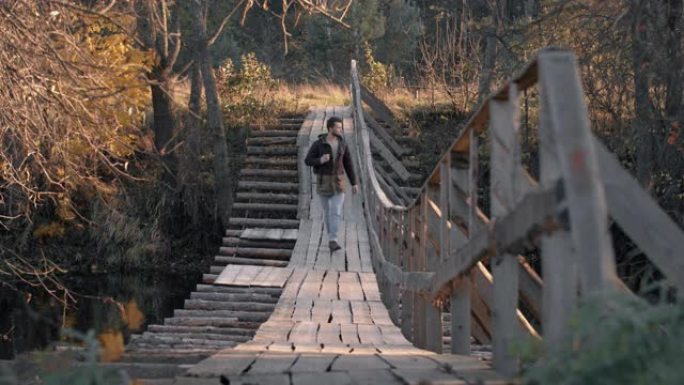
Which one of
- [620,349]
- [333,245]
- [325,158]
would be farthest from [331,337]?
[333,245]

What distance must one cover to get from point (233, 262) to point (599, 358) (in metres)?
13.9

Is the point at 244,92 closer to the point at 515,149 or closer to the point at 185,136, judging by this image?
the point at 185,136

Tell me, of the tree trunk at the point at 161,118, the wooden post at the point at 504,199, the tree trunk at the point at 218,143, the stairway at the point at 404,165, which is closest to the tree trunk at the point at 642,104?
the stairway at the point at 404,165

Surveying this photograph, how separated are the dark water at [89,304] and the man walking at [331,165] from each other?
9.27ft

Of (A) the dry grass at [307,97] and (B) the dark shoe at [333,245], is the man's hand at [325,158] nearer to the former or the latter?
(B) the dark shoe at [333,245]

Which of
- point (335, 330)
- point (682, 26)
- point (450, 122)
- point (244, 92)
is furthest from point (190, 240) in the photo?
point (335, 330)

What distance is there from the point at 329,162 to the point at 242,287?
200 cm

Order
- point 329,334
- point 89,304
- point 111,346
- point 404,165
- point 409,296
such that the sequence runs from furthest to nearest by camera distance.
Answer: point 404,165 → point 89,304 → point 409,296 → point 329,334 → point 111,346

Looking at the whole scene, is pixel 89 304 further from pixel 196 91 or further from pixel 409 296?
pixel 409 296

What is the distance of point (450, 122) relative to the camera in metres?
24.2

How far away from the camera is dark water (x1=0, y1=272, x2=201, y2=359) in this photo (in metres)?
16.1

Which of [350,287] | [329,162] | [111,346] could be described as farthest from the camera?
[329,162]

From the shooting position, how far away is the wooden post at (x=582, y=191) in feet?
10.8

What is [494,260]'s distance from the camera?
4.82 metres
